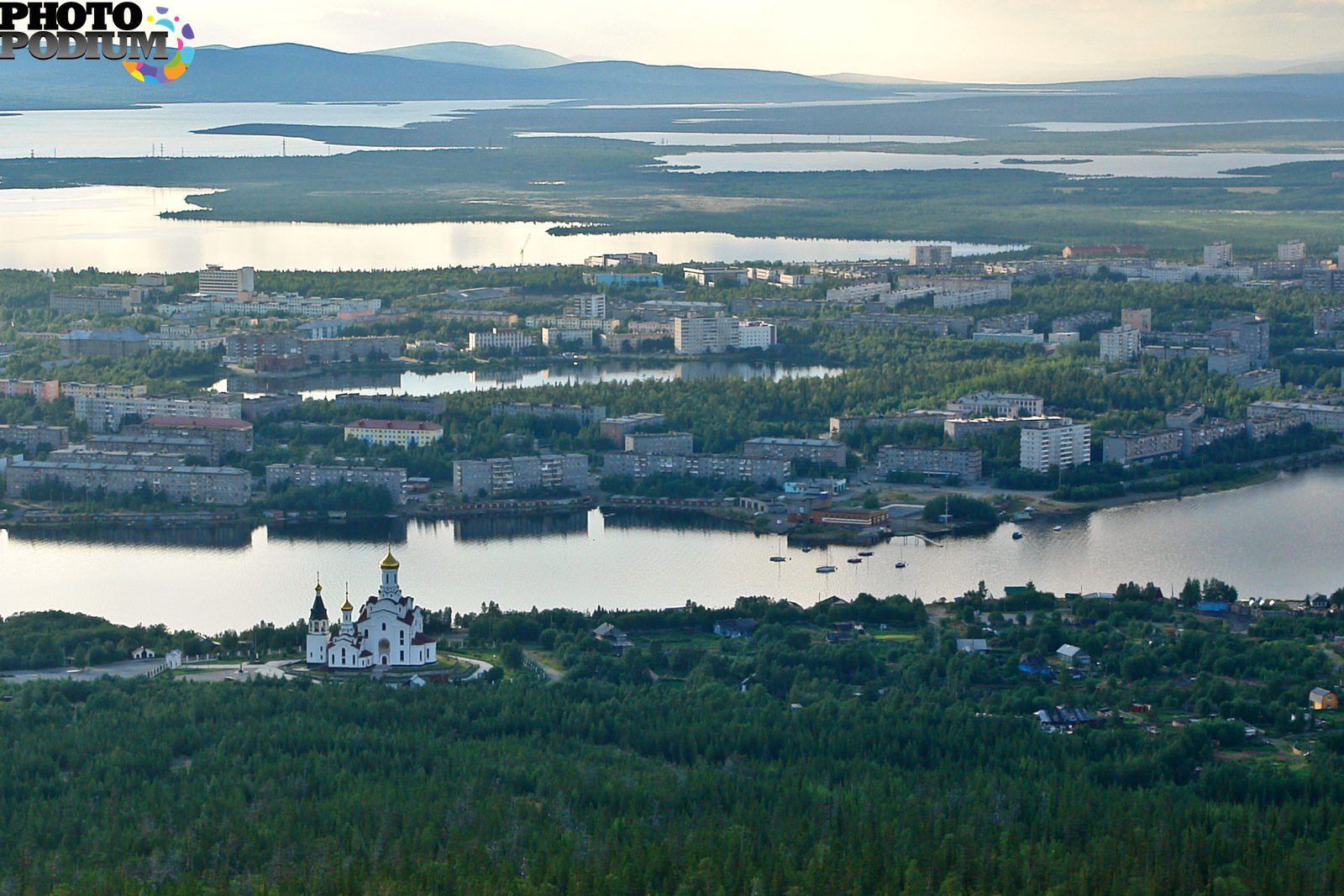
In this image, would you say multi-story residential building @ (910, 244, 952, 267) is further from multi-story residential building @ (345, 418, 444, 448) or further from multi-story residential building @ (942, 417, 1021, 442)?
multi-story residential building @ (345, 418, 444, 448)

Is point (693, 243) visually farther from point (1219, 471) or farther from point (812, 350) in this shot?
point (1219, 471)

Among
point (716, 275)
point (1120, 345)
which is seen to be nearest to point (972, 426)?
point (1120, 345)

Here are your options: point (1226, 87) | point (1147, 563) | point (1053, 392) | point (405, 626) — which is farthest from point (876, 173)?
point (1226, 87)

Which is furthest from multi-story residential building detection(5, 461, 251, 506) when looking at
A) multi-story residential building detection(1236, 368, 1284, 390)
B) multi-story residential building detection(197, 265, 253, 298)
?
multi-story residential building detection(197, 265, 253, 298)

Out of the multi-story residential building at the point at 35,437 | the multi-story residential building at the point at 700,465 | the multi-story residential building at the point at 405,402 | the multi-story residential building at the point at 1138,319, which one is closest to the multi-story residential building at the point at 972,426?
the multi-story residential building at the point at 700,465

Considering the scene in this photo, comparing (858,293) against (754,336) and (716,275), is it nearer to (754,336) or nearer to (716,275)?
(716,275)
